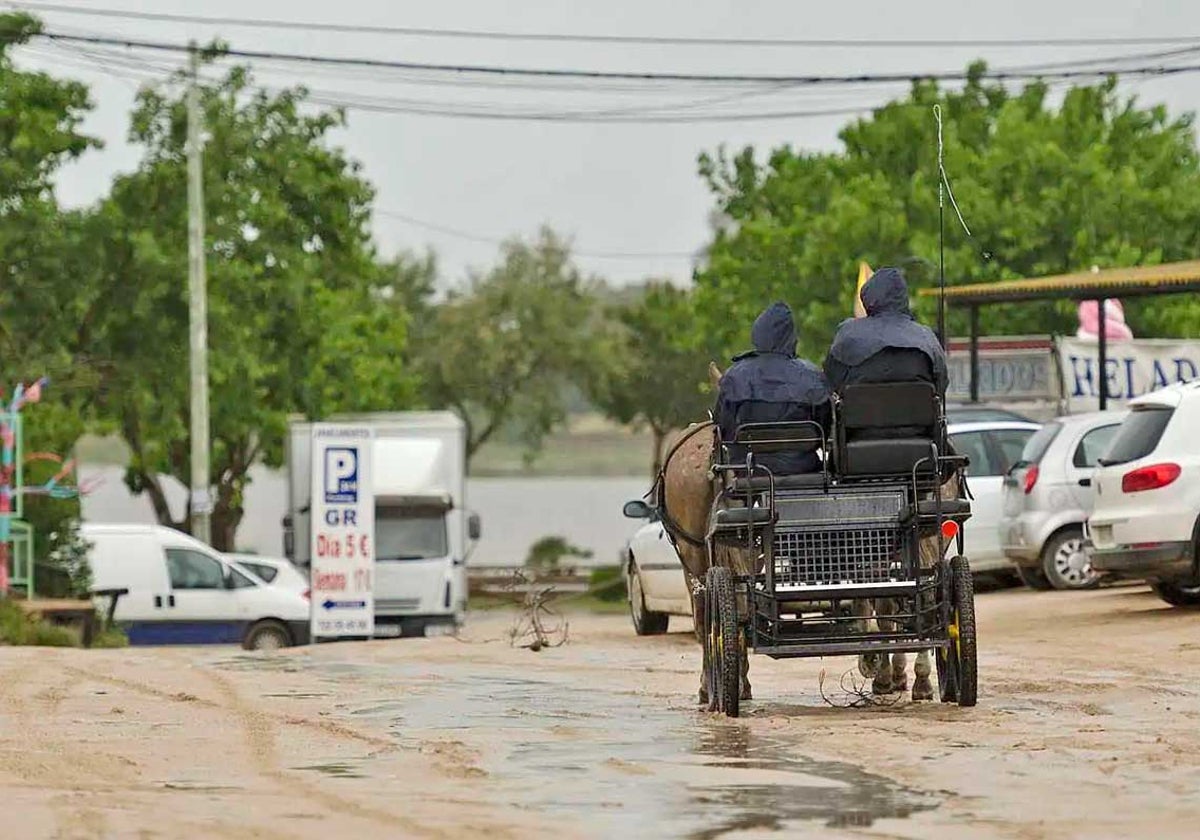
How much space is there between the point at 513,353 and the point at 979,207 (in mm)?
31868

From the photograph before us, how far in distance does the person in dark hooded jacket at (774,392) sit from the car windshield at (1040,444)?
13.2 m

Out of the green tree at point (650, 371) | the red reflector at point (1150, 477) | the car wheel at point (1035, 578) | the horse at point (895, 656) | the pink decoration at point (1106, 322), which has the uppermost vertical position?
the green tree at point (650, 371)

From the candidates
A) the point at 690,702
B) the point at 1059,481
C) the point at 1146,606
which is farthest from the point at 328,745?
the point at 1059,481

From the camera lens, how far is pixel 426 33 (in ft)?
133

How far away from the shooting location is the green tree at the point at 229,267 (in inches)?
1933

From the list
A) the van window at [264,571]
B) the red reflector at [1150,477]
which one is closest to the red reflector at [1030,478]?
the red reflector at [1150,477]

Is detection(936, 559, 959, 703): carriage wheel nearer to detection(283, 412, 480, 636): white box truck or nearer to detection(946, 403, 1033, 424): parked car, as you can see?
detection(946, 403, 1033, 424): parked car

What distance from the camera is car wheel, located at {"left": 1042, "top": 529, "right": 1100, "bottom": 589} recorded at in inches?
1051

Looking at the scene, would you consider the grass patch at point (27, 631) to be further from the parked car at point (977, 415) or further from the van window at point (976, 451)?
the parked car at point (977, 415)

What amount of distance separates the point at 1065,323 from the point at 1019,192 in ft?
9.80

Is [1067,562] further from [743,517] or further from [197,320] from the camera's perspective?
[197,320]

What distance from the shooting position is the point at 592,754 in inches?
456

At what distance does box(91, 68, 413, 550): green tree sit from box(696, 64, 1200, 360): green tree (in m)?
10.7

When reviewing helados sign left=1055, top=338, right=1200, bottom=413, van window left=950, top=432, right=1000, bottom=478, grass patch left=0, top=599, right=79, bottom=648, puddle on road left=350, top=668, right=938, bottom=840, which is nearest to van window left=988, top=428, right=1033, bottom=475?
van window left=950, top=432, right=1000, bottom=478
